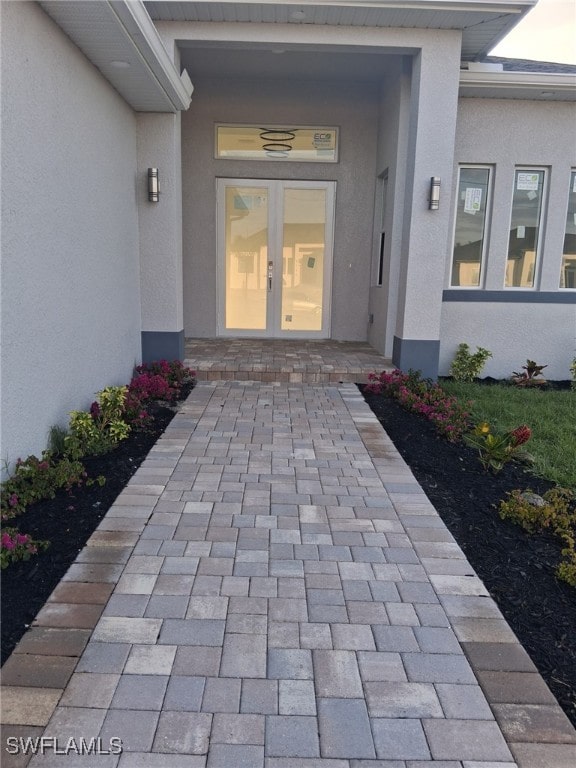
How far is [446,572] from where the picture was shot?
2.81m

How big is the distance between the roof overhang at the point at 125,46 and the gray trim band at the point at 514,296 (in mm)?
4184

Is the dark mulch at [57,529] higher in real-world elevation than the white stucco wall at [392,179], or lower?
lower

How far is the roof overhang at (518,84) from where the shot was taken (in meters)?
6.68

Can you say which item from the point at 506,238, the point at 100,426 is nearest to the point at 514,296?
the point at 506,238

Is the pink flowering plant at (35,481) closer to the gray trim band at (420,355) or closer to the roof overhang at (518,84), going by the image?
the gray trim band at (420,355)

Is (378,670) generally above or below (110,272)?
below

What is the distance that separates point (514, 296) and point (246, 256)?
13.3 ft

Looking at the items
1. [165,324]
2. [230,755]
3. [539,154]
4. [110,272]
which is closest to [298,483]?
[230,755]

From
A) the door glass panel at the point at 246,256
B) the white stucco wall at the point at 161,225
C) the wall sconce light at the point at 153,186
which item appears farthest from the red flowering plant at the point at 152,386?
the door glass panel at the point at 246,256

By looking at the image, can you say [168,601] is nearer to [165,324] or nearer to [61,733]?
[61,733]

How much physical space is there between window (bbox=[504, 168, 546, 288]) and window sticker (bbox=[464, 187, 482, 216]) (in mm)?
467

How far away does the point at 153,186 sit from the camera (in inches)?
257

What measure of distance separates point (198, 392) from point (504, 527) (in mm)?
3714

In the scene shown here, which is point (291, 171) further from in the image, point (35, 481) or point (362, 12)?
point (35, 481)
